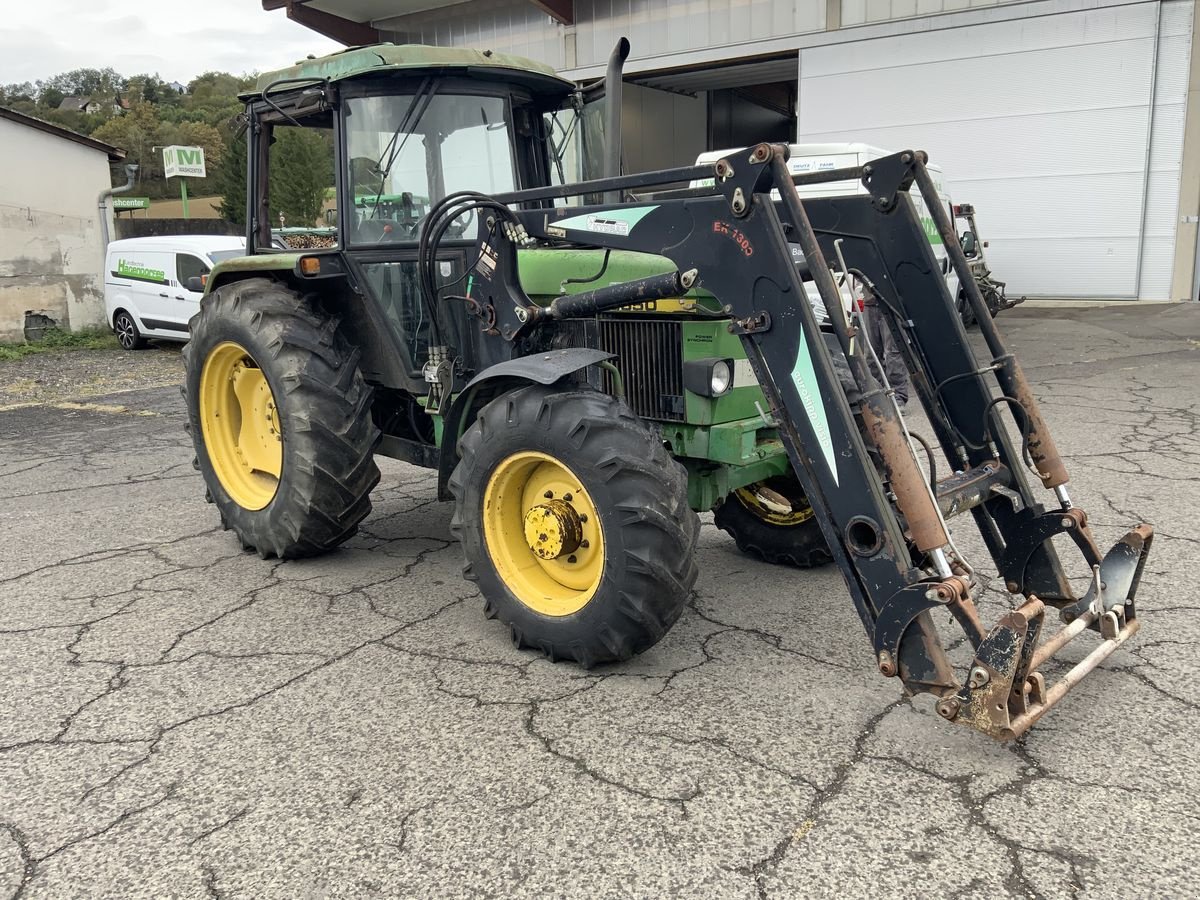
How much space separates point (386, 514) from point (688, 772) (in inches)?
134

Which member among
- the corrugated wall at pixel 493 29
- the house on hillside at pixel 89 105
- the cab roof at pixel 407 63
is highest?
the house on hillside at pixel 89 105

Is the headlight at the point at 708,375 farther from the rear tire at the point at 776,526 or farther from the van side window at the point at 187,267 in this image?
the van side window at the point at 187,267

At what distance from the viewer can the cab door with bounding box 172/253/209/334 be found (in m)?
13.9

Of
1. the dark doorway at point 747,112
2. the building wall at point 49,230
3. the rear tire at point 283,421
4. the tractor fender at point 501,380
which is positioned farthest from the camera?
the dark doorway at point 747,112

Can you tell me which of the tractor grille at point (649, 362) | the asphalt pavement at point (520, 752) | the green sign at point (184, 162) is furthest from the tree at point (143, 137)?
the tractor grille at point (649, 362)

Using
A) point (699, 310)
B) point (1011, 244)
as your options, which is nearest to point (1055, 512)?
point (699, 310)

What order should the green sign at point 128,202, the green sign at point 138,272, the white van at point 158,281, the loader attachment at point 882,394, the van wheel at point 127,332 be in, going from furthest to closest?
the green sign at point 128,202
the van wheel at point 127,332
the green sign at point 138,272
the white van at point 158,281
the loader attachment at point 882,394

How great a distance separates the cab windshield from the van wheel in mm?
12228

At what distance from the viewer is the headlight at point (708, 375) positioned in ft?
12.4

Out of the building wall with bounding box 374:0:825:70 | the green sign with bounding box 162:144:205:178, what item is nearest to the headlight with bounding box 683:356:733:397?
the building wall with bounding box 374:0:825:70

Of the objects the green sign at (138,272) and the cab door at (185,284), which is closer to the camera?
the cab door at (185,284)

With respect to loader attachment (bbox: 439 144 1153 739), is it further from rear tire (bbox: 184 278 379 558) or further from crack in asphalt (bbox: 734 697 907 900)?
rear tire (bbox: 184 278 379 558)

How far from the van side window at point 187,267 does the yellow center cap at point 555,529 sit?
11.9 metres

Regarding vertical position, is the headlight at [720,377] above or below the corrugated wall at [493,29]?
below
